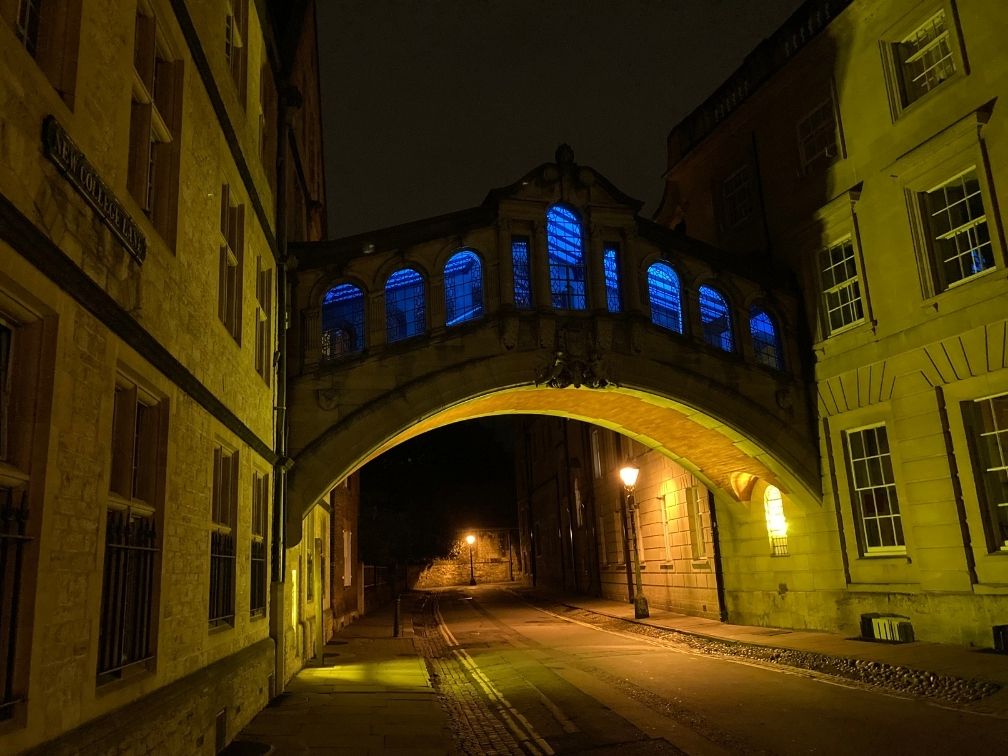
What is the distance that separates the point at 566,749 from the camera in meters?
7.71

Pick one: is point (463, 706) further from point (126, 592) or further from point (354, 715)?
point (126, 592)

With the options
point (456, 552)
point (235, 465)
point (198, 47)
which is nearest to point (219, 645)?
point (235, 465)

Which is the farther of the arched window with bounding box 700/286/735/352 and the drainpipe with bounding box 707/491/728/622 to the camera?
the drainpipe with bounding box 707/491/728/622

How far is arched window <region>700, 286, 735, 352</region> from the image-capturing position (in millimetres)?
17359

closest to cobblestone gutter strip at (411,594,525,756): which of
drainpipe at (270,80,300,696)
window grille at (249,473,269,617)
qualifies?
drainpipe at (270,80,300,696)

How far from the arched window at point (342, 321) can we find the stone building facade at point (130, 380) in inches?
129

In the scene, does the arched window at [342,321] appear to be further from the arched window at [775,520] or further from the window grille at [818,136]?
the window grille at [818,136]

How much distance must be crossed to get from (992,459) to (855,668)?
172 inches

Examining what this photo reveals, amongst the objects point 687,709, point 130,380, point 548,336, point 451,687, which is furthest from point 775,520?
point 130,380

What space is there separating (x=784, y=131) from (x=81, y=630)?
17.8 meters

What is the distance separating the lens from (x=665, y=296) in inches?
666

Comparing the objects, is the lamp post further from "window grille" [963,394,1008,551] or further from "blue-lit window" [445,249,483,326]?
"window grille" [963,394,1008,551]

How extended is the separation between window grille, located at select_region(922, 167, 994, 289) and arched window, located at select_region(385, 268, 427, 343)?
31.4 feet

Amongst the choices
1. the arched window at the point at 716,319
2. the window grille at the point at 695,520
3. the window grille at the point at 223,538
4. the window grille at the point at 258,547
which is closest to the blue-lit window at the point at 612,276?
the arched window at the point at 716,319
